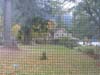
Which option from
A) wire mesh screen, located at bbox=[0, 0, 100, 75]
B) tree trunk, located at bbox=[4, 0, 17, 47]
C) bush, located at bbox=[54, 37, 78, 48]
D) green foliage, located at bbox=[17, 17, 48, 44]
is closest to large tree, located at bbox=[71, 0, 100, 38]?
wire mesh screen, located at bbox=[0, 0, 100, 75]

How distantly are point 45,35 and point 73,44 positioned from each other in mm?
398

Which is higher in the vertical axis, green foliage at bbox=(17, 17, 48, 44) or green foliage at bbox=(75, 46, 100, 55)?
green foliage at bbox=(17, 17, 48, 44)

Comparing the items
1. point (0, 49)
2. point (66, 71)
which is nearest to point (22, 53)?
point (0, 49)

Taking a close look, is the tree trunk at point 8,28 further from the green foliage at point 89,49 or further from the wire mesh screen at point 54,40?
the green foliage at point 89,49

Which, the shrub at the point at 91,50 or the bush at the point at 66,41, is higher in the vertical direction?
the bush at the point at 66,41

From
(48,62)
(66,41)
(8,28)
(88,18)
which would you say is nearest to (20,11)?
(8,28)

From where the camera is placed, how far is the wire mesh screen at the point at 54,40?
2.59m

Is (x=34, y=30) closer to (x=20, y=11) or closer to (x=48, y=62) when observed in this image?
(x=48, y=62)

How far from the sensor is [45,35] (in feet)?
8.91

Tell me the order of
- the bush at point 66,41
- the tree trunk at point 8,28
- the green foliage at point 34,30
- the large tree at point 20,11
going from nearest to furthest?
the bush at point 66,41
the green foliage at point 34,30
the tree trunk at point 8,28
the large tree at point 20,11

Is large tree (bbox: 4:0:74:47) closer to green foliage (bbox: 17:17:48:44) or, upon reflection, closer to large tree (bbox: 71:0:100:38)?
green foliage (bbox: 17:17:48:44)

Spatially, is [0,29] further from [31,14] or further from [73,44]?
[73,44]

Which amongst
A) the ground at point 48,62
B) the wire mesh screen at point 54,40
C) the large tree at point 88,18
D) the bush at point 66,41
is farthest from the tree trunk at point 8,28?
the large tree at point 88,18

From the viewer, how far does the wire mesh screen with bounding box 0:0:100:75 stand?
2.59m
